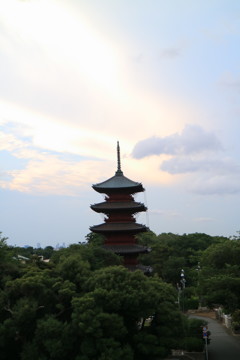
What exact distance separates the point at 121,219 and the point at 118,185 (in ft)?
11.3

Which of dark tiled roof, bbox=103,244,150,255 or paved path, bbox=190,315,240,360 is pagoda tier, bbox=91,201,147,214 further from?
paved path, bbox=190,315,240,360

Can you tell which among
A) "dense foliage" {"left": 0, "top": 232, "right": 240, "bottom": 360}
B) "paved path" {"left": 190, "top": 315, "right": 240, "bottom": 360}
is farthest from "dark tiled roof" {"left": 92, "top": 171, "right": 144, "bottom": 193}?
"dense foliage" {"left": 0, "top": 232, "right": 240, "bottom": 360}

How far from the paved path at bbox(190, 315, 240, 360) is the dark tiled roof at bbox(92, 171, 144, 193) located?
15.7 meters

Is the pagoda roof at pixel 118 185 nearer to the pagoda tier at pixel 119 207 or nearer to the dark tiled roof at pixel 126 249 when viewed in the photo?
the pagoda tier at pixel 119 207

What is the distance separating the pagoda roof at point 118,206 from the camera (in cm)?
4150

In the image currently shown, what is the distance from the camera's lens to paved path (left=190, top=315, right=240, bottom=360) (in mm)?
30828

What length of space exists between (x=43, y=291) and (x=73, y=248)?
11.8 metres

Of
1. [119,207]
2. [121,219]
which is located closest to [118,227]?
[121,219]

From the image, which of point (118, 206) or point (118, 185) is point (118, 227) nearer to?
point (118, 206)

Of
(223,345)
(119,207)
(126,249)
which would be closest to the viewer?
(223,345)

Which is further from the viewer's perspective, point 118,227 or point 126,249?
point 118,227

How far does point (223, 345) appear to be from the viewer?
114 ft

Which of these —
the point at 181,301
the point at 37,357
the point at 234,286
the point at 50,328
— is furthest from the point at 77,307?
the point at 181,301

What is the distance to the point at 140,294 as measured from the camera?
22469 mm
